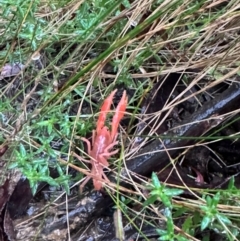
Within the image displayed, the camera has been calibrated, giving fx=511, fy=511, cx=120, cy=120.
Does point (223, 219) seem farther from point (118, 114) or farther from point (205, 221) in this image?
point (118, 114)

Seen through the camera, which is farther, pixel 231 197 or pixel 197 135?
pixel 197 135

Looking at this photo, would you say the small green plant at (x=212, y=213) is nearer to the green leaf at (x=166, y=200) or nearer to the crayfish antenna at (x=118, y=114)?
the green leaf at (x=166, y=200)

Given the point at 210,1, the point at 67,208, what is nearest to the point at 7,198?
the point at 67,208

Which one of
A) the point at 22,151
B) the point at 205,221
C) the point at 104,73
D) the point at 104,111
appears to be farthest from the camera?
the point at 104,73

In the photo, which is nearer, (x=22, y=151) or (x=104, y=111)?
(x=22, y=151)

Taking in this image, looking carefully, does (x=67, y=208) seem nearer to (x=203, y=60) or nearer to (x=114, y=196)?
(x=114, y=196)

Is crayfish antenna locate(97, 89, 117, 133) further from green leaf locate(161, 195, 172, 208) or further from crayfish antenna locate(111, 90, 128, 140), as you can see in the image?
green leaf locate(161, 195, 172, 208)

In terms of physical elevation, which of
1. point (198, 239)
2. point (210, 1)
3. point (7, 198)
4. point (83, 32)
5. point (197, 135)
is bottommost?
point (198, 239)

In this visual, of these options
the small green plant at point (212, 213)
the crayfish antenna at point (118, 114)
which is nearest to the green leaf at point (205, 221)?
the small green plant at point (212, 213)

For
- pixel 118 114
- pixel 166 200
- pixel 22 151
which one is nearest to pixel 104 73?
pixel 118 114
